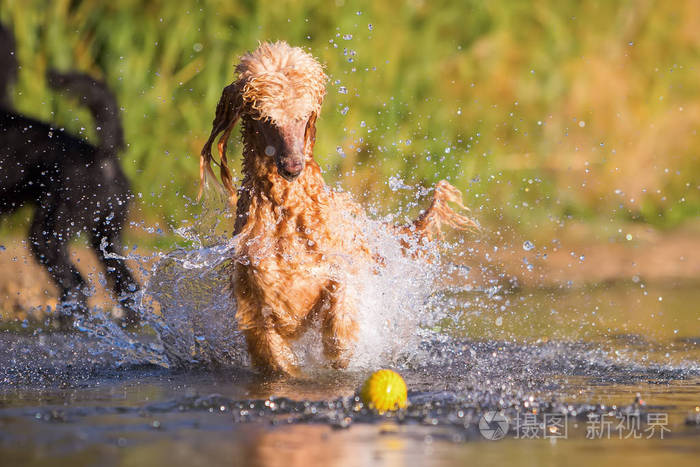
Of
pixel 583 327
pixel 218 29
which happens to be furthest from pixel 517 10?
pixel 583 327

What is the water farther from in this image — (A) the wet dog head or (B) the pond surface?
(A) the wet dog head

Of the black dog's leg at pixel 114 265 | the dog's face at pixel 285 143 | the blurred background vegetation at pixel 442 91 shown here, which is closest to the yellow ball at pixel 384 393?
the dog's face at pixel 285 143

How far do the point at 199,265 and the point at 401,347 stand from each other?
91 cm

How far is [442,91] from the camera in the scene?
32.4 ft

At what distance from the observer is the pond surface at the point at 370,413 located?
9.49 ft

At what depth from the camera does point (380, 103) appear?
9438 mm

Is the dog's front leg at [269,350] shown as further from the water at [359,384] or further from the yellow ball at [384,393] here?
the yellow ball at [384,393]

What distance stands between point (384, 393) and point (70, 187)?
352cm

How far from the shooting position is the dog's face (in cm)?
428

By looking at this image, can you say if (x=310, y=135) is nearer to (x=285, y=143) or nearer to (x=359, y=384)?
(x=285, y=143)

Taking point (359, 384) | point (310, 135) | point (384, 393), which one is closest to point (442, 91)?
point (310, 135)

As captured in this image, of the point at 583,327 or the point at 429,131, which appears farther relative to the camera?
the point at 429,131

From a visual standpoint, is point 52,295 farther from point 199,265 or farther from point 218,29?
point 218,29

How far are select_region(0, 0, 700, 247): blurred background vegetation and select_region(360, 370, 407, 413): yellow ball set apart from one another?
5.35 metres
